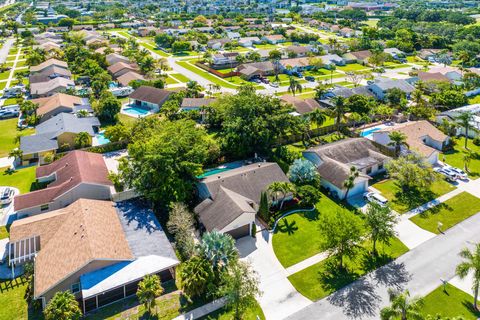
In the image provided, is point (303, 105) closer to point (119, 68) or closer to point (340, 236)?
point (340, 236)

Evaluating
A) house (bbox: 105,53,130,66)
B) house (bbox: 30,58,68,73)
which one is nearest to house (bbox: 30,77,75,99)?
house (bbox: 30,58,68,73)

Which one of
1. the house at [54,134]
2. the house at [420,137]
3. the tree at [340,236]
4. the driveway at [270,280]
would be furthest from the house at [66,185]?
the house at [420,137]

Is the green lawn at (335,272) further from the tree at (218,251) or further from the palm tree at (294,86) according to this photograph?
the palm tree at (294,86)

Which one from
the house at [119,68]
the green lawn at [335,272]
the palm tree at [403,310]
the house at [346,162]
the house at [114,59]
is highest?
the house at [114,59]

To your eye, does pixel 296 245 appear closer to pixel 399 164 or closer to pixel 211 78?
pixel 399 164

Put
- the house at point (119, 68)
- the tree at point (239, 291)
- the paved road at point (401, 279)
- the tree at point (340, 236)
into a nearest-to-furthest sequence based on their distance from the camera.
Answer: the tree at point (239, 291), the paved road at point (401, 279), the tree at point (340, 236), the house at point (119, 68)

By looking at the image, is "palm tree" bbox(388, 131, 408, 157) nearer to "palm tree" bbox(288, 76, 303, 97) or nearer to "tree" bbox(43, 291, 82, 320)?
"palm tree" bbox(288, 76, 303, 97)

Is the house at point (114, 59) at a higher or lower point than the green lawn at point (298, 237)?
higher
